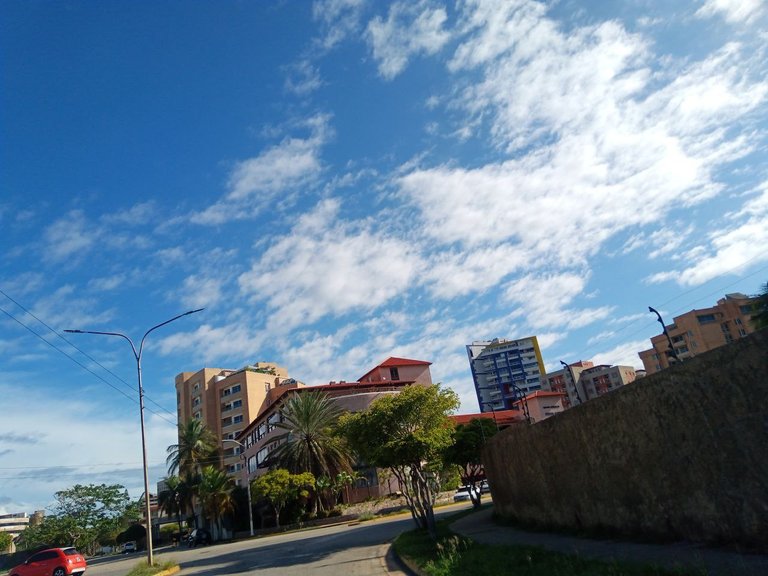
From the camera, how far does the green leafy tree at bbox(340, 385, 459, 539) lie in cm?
2003

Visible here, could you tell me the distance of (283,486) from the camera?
43.0m

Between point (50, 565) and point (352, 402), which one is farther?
point (352, 402)

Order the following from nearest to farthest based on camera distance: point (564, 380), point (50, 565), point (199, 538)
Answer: point (50, 565) → point (199, 538) → point (564, 380)

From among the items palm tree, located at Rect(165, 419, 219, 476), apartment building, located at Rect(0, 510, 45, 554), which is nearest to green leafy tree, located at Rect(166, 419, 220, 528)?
palm tree, located at Rect(165, 419, 219, 476)

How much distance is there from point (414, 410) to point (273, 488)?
87.2 feet

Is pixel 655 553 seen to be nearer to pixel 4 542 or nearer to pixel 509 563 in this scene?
pixel 509 563

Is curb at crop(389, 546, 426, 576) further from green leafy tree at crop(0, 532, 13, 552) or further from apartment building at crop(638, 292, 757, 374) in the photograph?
green leafy tree at crop(0, 532, 13, 552)

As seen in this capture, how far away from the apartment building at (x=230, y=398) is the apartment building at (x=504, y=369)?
7505 cm

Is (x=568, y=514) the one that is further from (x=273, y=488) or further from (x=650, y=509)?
(x=273, y=488)

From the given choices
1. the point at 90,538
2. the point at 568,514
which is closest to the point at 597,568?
the point at 568,514

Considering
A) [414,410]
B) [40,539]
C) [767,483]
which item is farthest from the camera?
[40,539]

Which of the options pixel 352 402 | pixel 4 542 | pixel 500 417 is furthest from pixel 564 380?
pixel 4 542

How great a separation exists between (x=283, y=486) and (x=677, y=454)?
126 feet

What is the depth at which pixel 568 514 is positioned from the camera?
13.9m
